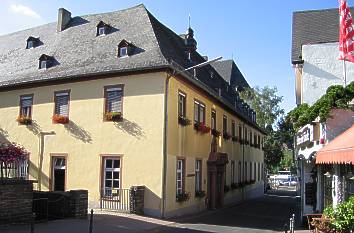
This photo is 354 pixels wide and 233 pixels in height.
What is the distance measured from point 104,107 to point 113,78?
56.5 inches

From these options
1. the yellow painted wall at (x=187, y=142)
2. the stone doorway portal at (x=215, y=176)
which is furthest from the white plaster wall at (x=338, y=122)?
the stone doorway portal at (x=215, y=176)

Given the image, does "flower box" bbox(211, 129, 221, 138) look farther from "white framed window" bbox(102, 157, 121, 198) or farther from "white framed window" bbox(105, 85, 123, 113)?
"white framed window" bbox(102, 157, 121, 198)

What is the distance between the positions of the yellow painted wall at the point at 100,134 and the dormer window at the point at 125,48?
4.87ft

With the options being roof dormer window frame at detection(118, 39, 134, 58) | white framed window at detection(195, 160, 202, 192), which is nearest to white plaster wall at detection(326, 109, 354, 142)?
roof dormer window frame at detection(118, 39, 134, 58)

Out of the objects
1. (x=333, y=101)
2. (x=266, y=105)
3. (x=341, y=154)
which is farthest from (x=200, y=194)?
(x=266, y=105)

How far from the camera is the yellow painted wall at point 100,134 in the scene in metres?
21.2

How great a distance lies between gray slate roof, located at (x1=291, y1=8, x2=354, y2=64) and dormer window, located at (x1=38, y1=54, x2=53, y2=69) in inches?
500

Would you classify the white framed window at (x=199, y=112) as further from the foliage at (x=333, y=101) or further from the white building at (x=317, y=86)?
the foliage at (x=333, y=101)

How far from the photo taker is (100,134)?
73.8ft

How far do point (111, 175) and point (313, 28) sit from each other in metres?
11.8

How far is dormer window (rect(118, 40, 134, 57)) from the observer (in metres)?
23.0

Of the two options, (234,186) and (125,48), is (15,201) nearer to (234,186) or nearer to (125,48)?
(125,48)

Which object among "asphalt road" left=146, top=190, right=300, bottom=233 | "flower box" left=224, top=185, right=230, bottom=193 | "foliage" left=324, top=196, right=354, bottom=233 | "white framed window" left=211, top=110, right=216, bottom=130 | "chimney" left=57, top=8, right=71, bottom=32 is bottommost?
"asphalt road" left=146, top=190, right=300, bottom=233

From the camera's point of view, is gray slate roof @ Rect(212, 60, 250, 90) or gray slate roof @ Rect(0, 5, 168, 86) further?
gray slate roof @ Rect(212, 60, 250, 90)
